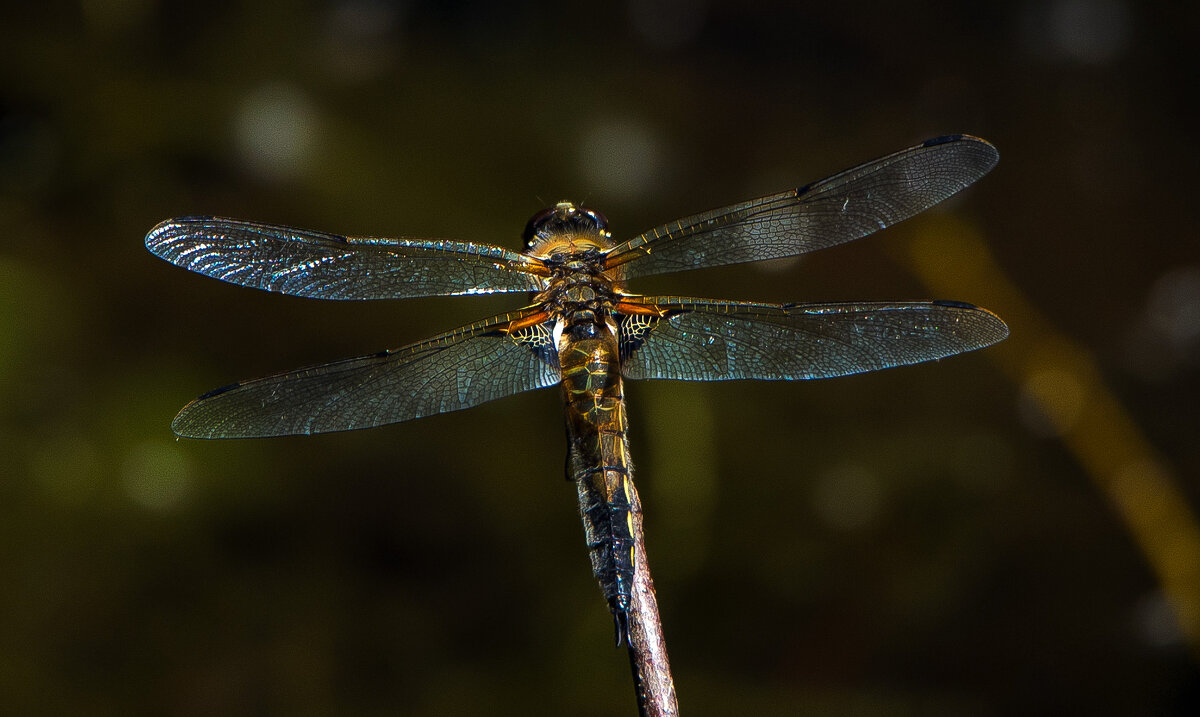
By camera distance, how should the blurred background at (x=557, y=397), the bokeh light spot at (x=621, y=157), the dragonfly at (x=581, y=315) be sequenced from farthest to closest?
the bokeh light spot at (x=621, y=157)
the blurred background at (x=557, y=397)
the dragonfly at (x=581, y=315)

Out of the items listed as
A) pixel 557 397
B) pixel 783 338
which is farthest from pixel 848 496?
pixel 783 338

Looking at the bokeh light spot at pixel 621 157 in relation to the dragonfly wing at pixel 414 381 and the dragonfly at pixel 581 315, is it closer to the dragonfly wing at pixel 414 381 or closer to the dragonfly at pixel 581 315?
the dragonfly at pixel 581 315

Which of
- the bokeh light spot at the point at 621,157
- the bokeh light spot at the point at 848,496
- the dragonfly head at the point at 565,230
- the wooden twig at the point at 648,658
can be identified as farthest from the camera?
the bokeh light spot at the point at 621,157

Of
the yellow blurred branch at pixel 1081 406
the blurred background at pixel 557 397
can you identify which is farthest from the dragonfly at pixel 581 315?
the yellow blurred branch at pixel 1081 406

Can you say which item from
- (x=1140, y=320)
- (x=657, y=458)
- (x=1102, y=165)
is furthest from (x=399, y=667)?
(x=1102, y=165)

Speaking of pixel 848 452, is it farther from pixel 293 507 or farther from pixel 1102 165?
pixel 293 507

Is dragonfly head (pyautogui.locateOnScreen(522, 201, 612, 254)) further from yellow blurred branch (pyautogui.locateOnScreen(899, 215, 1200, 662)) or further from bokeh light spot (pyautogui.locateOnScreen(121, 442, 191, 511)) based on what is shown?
yellow blurred branch (pyautogui.locateOnScreen(899, 215, 1200, 662))

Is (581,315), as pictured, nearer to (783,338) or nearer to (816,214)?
(783,338)

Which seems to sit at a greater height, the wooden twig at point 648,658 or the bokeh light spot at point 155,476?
the bokeh light spot at point 155,476

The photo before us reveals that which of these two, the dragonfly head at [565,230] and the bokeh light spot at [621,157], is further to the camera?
the bokeh light spot at [621,157]
